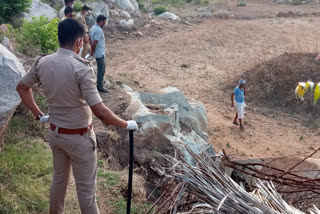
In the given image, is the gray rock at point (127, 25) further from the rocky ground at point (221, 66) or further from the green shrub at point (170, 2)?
the green shrub at point (170, 2)

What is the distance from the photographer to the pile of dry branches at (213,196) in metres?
2.57

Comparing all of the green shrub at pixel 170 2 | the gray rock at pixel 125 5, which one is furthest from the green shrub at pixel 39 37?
the green shrub at pixel 170 2

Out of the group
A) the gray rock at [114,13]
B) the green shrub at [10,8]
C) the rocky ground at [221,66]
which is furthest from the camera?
the gray rock at [114,13]

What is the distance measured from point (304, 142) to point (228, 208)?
17.9ft

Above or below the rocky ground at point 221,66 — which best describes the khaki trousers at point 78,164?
above

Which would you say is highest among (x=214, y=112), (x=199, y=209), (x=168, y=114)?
(x=199, y=209)

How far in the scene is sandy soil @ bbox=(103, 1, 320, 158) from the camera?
757 centimetres

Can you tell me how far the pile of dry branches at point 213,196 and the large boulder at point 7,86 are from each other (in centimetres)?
185

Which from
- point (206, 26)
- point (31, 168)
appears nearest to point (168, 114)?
point (31, 168)

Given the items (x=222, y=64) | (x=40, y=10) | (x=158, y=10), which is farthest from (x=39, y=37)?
(x=158, y=10)

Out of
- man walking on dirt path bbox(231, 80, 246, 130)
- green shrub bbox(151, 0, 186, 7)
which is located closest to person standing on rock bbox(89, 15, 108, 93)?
A: man walking on dirt path bbox(231, 80, 246, 130)

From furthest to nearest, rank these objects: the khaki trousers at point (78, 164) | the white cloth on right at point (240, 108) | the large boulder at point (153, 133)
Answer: the white cloth on right at point (240, 108), the large boulder at point (153, 133), the khaki trousers at point (78, 164)

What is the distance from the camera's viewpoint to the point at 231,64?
1162cm

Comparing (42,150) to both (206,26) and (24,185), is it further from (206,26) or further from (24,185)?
(206,26)
